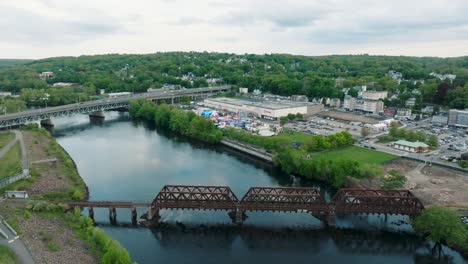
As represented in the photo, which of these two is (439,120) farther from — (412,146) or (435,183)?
(435,183)

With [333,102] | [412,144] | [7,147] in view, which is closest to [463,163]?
[412,144]

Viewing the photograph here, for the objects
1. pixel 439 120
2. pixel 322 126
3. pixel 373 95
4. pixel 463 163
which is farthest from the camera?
pixel 373 95

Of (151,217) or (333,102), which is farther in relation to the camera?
(333,102)

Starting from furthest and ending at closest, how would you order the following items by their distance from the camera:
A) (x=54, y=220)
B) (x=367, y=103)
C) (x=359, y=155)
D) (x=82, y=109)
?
(x=367, y=103)
(x=82, y=109)
(x=359, y=155)
(x=54, y=220)

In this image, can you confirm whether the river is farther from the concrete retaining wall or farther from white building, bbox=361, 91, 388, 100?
white building, bbox=361, 91, 388, 100

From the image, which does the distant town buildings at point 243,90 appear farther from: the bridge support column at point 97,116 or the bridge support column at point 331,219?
the bridge support column at point 331,219

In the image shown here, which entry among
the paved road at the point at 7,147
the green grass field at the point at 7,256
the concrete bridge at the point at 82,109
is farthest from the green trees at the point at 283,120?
the green grass field at the point at 7,256
